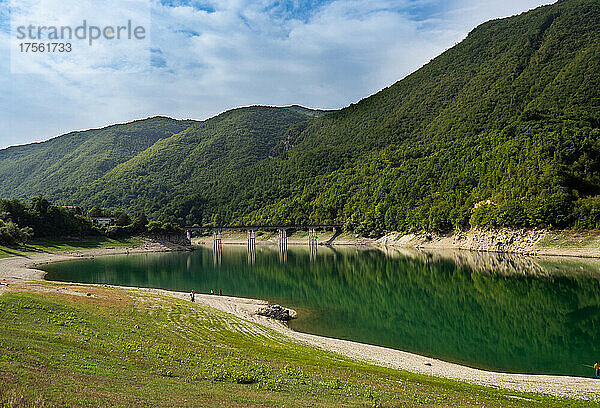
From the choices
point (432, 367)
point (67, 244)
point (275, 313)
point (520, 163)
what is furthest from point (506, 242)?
point (67, 244)

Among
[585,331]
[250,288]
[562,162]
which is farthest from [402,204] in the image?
[585,331]

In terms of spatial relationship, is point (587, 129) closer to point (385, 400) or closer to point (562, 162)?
point (562, 162)

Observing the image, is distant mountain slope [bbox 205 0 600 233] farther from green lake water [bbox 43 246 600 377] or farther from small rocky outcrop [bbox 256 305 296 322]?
small rocky outcrop [bbox 256 305 296 322]

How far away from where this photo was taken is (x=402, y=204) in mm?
168625

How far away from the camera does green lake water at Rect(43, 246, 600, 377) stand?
99.6 feet

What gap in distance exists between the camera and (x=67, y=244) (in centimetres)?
12225

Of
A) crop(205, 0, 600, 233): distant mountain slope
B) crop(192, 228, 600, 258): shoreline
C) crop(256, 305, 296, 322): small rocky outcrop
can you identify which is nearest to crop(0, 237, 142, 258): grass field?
crop(256, 305, 296, 322): small rocky outcrop

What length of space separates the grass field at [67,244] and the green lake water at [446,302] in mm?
A: 24271

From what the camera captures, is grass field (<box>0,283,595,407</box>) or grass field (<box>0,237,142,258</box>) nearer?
grass field (<box>0,283,595,407</box>)

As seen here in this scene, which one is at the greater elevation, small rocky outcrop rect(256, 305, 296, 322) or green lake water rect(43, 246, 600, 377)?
small rocky outcrop rect(256, 305, 296, 322)

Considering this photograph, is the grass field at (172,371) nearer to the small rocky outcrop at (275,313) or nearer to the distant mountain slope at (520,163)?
the small rocky outcrop at (275,313)

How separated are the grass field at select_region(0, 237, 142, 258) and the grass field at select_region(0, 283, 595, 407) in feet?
269

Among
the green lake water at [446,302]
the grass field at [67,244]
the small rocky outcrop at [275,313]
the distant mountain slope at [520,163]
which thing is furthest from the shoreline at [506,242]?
the grass field at [67,244]

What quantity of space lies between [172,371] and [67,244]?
12487 centimetres
